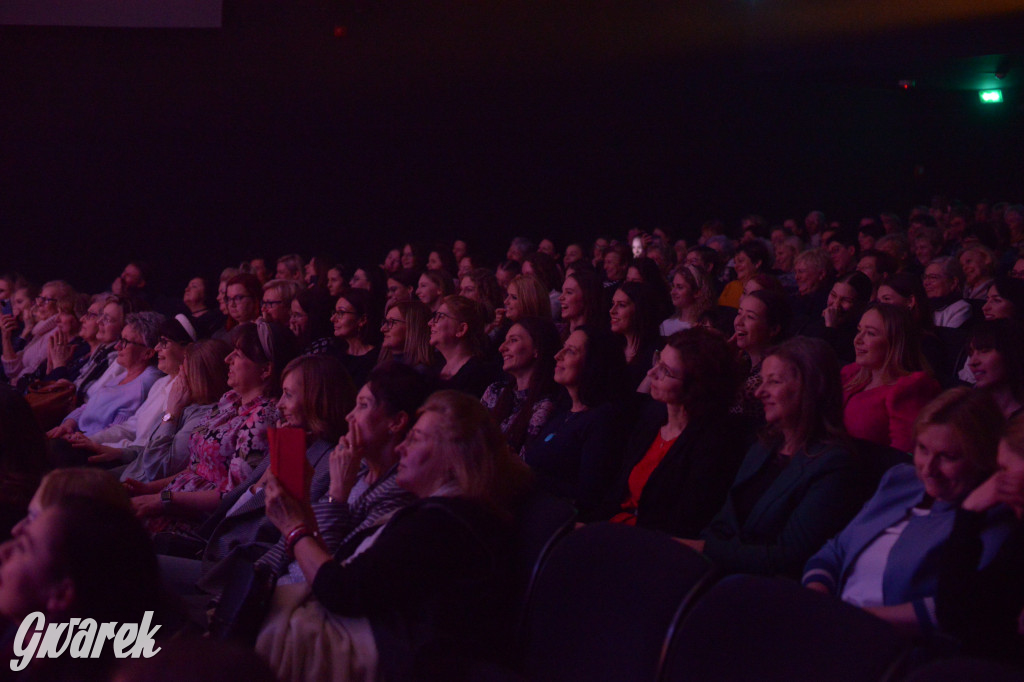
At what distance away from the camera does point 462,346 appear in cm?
428

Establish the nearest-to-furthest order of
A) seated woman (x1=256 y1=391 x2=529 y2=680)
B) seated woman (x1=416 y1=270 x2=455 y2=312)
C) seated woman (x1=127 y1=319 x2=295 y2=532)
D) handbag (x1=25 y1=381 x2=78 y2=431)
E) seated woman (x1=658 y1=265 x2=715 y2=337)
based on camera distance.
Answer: seated woman (x1=256 y1=391 x2=529 y2=680) → seated woman (x1=127 y1=319 x2=295 y2=532) → handbag (x1=25 y1=381 x2=78 y2=431) → seated woman (x1=658 y1=265 x2=715 y2=337) → seated woman (x1=416 y1=270 x2=455 y2=312)

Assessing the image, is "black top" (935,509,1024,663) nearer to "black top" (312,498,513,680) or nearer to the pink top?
"black top" (312,498,513,680)

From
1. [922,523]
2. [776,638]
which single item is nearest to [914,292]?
[922,523]

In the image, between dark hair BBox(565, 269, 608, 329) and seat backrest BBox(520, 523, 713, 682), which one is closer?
seat backrest BBox(520, 523, 713, 682)

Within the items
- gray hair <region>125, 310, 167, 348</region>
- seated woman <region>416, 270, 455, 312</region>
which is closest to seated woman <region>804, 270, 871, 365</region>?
seated woman <region>416, 270, 455, 312</region>

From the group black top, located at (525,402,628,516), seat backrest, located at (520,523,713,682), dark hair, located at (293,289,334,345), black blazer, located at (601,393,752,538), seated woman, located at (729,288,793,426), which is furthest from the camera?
dark hair, located at (293,289,334,345)

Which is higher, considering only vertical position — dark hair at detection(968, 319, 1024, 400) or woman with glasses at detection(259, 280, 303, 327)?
woman with glasses at detection(259, 280, 303, 327)

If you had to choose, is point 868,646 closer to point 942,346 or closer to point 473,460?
point 473,460

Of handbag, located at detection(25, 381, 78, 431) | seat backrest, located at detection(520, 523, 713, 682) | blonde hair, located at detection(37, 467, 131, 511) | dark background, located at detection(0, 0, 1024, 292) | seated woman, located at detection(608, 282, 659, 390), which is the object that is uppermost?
dark background, located at detection(0, 0, 1024, 292)

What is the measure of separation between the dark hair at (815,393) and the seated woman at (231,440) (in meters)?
1.71

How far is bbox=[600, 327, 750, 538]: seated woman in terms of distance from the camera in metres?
2.76

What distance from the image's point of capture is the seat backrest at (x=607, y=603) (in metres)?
1.75

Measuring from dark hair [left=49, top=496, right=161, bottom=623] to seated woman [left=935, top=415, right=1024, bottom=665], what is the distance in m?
1.46

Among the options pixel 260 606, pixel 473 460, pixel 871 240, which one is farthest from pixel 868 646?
pixel 871 240
